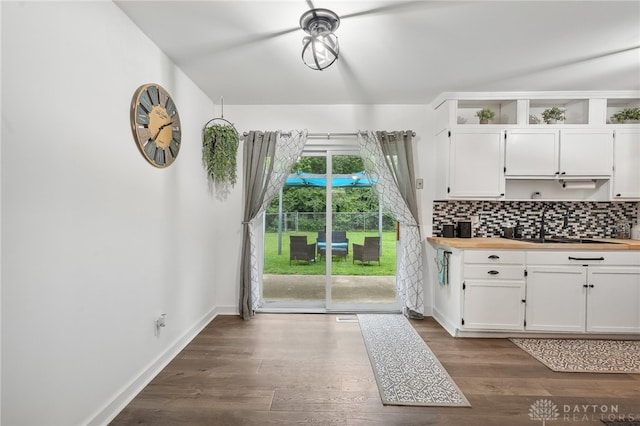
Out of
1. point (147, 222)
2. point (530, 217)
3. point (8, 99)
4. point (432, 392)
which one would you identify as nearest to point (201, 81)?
point (147, 222)

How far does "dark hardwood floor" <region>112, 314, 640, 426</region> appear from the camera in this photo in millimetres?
1720

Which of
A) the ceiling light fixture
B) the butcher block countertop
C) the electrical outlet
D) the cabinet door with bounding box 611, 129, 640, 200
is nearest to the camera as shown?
the ceiling light fixture

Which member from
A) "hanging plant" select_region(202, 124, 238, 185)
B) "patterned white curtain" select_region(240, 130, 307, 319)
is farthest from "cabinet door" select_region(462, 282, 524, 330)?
"hanging plant" select_region(202, 124, 238, 185)

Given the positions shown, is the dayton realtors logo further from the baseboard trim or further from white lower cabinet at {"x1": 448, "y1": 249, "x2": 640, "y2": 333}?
the baseboard trim

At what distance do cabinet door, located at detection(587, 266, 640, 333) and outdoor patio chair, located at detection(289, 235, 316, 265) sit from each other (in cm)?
286

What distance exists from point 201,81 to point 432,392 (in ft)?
11.2

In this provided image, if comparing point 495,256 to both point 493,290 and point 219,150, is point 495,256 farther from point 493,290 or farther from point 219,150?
point 219,150

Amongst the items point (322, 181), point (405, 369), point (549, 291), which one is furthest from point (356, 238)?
point (549, 291)

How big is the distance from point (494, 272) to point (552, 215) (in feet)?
4.21

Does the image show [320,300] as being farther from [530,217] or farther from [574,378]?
[530,217]

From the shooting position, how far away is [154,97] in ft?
6.97

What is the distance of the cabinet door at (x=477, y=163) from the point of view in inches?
121

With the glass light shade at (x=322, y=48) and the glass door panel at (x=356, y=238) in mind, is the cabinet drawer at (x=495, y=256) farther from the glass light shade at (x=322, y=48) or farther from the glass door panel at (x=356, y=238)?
the glass light shade at (x=322, y=48)

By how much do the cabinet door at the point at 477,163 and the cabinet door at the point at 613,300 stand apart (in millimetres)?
1188
